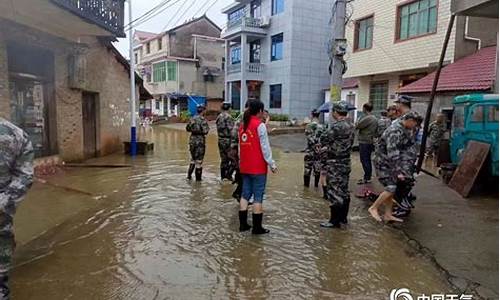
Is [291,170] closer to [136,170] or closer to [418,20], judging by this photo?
[136,170]

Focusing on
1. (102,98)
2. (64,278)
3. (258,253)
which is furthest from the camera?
(102,98)

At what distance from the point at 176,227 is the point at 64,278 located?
1791mm

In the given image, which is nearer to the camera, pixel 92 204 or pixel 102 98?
pixel 92 204

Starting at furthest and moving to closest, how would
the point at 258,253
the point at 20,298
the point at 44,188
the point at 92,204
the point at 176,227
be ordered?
the point at 44,188, the point at 92,204, the point at 176,227, the point at 258,253, the point at 20,298

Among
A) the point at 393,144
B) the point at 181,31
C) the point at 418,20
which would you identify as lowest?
the point at 393,144

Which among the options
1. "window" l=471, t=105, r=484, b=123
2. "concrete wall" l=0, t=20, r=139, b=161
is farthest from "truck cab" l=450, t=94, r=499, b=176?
"concrete wall" l=0, t=20, r=139, b=161

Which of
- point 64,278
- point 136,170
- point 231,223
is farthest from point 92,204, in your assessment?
point 136,170

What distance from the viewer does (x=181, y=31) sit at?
130 ft

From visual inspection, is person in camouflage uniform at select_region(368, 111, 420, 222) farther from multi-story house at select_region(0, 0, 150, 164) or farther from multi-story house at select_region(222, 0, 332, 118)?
multi-story house at select_region(222, 0, 332, 118)

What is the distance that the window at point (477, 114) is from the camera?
25.7 ft

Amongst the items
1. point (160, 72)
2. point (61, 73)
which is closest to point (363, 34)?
point (61, 73)

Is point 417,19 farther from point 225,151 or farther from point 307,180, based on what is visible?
point 225,151

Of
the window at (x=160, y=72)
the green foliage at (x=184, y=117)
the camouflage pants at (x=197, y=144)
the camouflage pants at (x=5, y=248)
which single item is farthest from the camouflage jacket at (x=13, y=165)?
the window at (x=160, y=72)

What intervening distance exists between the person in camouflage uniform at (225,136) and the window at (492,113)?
15.7 feet
